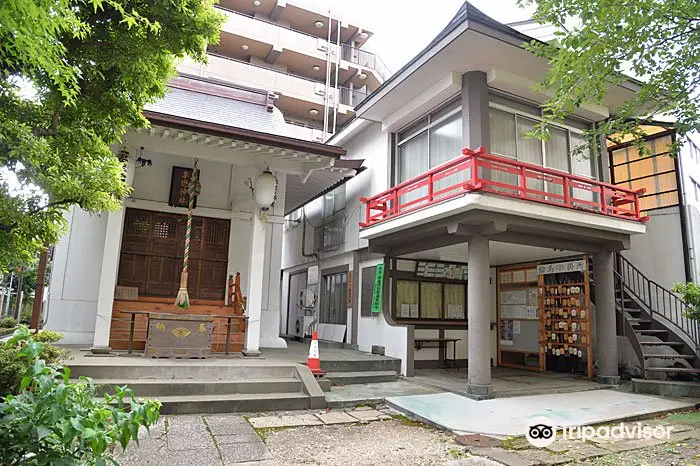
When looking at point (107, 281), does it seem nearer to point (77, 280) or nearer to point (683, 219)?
point (77, 280)

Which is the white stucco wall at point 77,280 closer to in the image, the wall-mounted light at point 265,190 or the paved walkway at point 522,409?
the wall-mounted light at point 265,190

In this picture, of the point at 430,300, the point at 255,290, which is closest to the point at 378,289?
the point at 430,300

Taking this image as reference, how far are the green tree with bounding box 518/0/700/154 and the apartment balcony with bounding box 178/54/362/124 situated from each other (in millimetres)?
17847

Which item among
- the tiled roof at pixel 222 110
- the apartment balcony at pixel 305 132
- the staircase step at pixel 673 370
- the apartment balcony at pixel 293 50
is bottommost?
the staircase step at pixel 673 370

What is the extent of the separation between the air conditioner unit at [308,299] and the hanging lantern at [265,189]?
20.4 ft

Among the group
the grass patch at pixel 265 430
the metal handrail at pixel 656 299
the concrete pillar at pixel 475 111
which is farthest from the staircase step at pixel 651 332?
the grass patch at pixel 265 430

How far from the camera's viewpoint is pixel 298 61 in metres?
25.3

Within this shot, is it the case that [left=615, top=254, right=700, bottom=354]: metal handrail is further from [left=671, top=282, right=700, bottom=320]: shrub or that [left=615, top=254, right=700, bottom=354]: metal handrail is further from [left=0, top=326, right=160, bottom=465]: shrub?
[left=0, top=326, right=160, bottom=465]: shrub

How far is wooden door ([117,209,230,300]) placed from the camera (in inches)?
410

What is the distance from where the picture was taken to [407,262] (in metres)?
11.9

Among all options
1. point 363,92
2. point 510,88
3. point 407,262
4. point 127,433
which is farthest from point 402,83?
point 363,92

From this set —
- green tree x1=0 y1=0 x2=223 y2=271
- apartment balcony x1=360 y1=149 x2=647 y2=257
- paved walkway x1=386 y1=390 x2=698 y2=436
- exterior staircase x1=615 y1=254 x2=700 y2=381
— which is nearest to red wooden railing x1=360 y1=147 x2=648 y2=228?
apartment balcony x1=360 y1=149 x2=647 y2=257

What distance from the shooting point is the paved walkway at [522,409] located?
630cm

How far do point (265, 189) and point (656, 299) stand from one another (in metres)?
9.92
